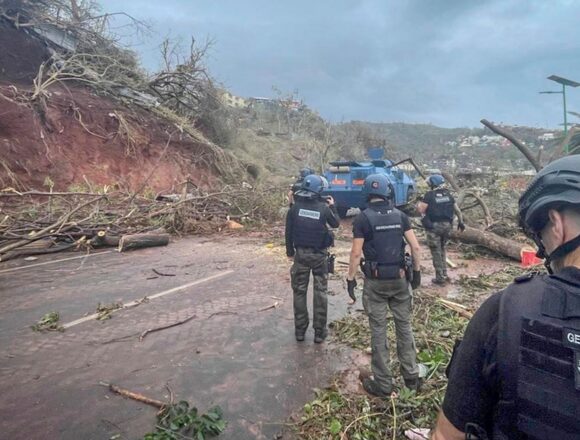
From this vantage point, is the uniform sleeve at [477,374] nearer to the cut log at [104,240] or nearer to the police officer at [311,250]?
the police officer at [311,250]

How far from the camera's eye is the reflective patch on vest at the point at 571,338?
103 cm

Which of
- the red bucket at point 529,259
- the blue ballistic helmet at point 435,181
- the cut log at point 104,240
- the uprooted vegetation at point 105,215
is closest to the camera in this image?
the blue ballistic helmet at point 435,181

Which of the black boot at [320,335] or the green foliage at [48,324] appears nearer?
the black boot at [320,335]

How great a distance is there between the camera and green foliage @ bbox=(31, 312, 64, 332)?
4.98m

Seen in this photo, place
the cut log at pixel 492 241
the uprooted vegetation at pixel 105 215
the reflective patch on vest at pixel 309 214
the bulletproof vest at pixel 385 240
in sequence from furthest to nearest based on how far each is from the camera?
the uprooted vegetation at pixel 105 215
the cut log at pixel 492 241
the reflective patch on vest at pixel 309 214
the bulletproof vest at pixel 385 240

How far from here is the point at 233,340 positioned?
4.77 metres

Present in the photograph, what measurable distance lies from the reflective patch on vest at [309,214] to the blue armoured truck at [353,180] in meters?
7.85

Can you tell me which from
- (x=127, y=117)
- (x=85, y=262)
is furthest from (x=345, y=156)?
(x=85, y=262)

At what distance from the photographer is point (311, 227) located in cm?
483

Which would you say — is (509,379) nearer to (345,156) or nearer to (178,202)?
(178,202)

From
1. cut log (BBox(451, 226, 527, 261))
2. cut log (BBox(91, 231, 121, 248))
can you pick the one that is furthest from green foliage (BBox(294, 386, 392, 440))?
cut log (BBox(91, 231, 121, 248))

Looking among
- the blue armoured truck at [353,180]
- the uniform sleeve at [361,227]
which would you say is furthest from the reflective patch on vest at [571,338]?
the blue armoured truck at [353,180]

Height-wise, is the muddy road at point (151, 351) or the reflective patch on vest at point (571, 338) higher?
the reflective patch on vest at point (571, 338)

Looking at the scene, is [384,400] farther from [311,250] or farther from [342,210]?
[342,210]
